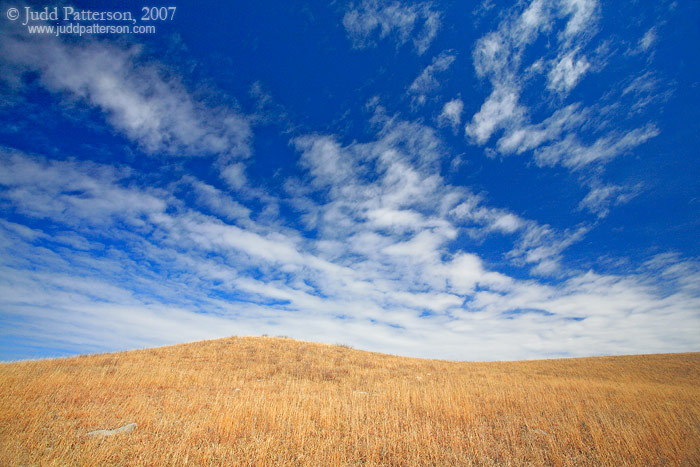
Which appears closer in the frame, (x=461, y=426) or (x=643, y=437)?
(x=643, y=437)

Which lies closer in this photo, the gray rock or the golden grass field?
the golden grass field

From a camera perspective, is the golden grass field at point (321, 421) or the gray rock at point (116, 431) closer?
A: the golden grass field at point (321, 421)

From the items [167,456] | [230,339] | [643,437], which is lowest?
[643,437]

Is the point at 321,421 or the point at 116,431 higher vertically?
the point at 116,431

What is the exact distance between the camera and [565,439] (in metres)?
→ 8.30

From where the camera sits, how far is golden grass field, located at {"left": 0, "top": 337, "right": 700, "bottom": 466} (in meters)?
6.70

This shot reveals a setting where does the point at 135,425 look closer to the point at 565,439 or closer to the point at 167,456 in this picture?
the point at 167,456

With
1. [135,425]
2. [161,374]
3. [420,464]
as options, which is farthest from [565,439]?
[161,374]

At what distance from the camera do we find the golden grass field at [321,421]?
6703 millimetres

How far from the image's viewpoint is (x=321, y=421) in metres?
8.81

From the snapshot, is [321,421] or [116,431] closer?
[116,431]

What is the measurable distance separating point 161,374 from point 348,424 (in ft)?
38.7

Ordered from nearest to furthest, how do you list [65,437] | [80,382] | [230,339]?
[65,437], [80,382], [230,339]

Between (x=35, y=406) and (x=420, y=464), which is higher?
(x=35, y=406)
